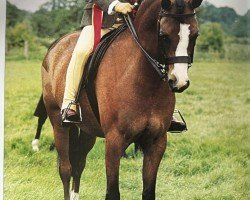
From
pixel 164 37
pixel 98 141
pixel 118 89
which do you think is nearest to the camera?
pixel 164 37

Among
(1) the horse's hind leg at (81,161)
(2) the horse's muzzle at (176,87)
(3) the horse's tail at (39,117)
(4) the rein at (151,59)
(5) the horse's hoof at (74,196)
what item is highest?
(4) the rein at (151,59)

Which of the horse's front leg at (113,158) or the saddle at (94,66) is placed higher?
the saddle at (94,66)

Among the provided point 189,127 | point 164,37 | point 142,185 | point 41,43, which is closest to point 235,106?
point 189,127

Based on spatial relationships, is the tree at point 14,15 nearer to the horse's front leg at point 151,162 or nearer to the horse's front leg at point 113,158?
the horse's front leg at point 113,158

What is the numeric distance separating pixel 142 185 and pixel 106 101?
22.0 inches

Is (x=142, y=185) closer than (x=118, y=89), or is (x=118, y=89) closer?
(x=118, y=89)

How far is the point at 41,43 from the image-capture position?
2824 mm

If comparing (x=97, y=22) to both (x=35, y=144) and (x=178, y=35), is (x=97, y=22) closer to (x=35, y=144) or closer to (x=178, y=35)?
(x=178, y=35)

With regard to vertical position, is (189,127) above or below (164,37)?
below

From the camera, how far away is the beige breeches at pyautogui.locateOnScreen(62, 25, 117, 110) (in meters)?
2.43

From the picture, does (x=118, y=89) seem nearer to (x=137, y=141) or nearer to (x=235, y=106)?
(x=137, y=141)

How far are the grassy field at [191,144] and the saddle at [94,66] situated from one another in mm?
416

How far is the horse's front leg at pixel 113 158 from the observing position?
228cm

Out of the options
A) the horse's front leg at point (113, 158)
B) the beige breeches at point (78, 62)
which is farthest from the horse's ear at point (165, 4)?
the horse's front leg at point (113, 158)
